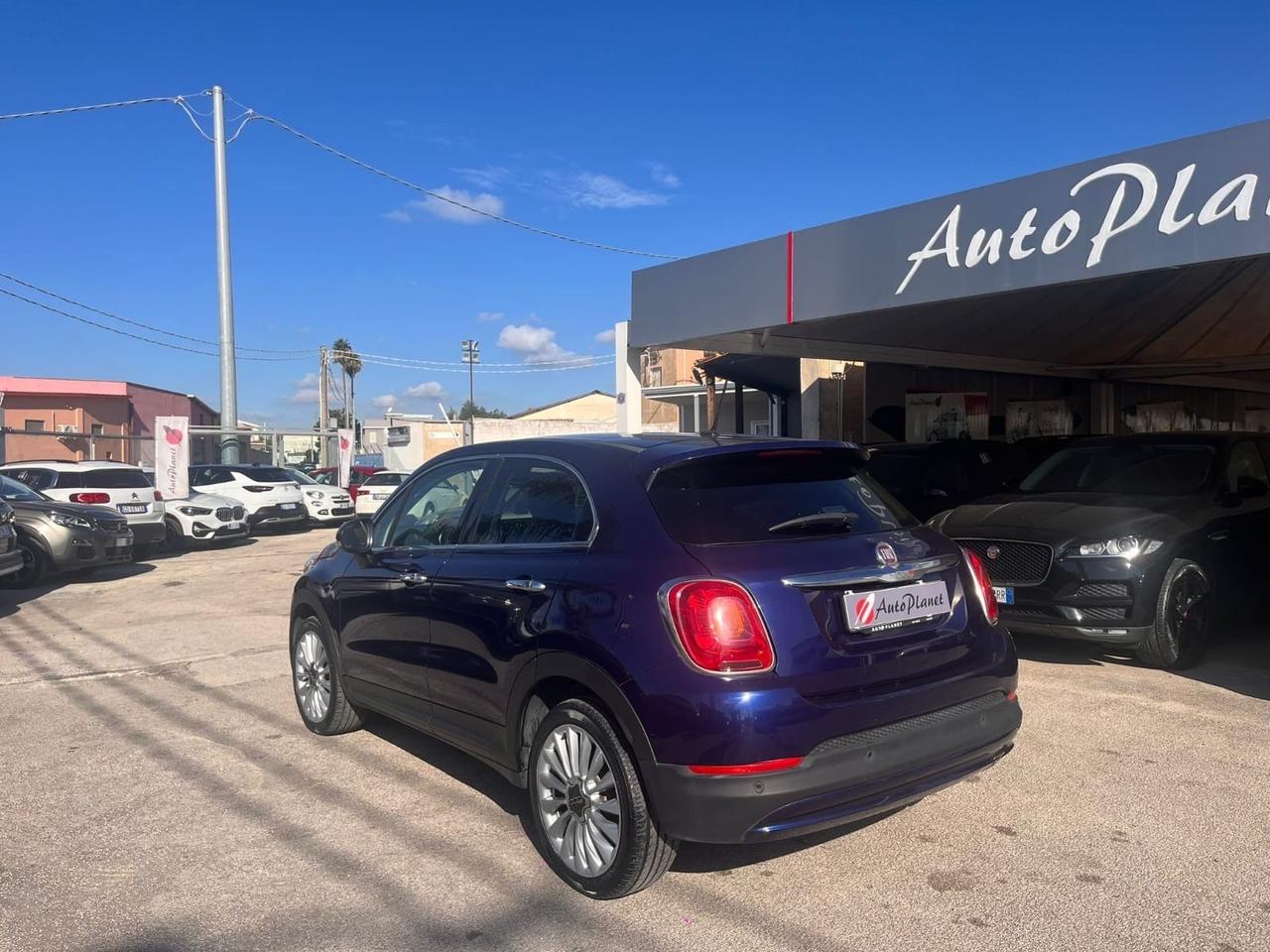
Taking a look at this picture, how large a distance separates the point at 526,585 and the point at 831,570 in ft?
3.79

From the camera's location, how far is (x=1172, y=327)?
1262cm

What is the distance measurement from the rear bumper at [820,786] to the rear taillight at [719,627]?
1.13ft

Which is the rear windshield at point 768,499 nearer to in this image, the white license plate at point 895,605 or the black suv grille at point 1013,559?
the white license plate at point 895,605

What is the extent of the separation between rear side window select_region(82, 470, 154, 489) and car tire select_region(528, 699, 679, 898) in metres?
13.0

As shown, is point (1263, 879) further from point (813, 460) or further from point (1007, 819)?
point (813, 460)

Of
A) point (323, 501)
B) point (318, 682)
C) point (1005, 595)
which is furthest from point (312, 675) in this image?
point (323, 501)

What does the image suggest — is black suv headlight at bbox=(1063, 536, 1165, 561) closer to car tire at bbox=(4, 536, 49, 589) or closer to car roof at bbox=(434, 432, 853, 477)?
car roof at bbox=(434, 432, 853, 477)

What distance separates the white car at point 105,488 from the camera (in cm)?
1386

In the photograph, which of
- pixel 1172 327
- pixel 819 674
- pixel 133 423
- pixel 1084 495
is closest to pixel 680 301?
pixel 1084 495

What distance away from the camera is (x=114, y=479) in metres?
14.3

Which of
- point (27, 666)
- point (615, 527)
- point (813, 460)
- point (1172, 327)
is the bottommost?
point (27, 666)

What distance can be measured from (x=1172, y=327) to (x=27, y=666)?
44.5ft

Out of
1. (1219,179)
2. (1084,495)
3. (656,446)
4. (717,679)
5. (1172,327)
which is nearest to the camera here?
(717,679)

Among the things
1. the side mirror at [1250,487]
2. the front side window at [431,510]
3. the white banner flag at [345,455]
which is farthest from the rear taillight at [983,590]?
the white banner flag at [345,455]
